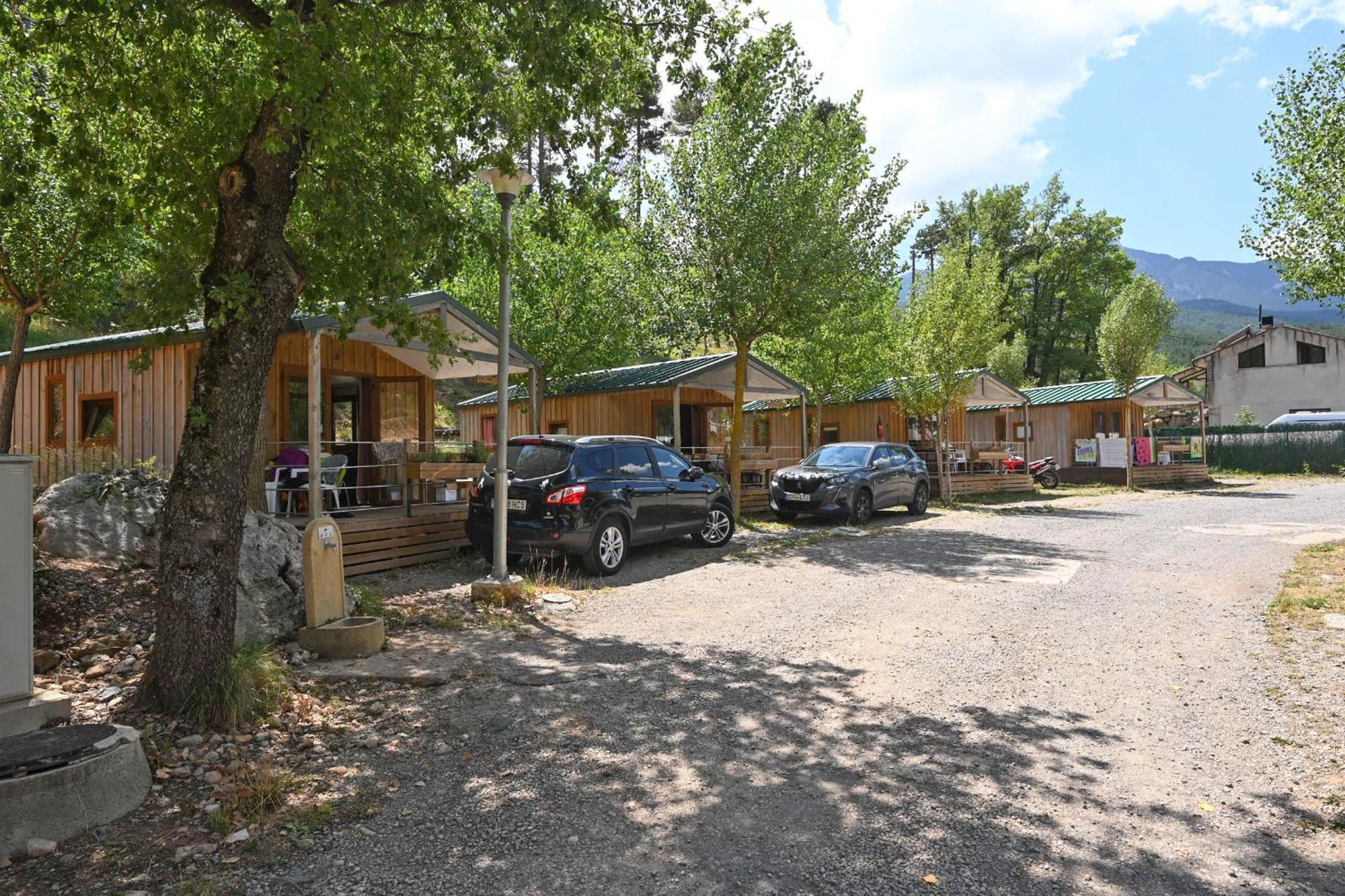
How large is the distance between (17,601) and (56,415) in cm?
1181

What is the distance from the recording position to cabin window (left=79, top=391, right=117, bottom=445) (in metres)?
12.6

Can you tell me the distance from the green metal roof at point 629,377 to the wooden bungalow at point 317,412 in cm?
499

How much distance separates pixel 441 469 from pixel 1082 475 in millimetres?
25087

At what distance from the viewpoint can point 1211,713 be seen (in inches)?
185

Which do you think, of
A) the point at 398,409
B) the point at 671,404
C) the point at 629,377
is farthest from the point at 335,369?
the point at 671,404

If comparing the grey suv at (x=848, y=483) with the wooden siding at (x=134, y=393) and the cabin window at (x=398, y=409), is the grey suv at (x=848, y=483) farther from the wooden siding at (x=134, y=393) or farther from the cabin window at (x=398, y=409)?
the wooden siding at (x=134, y=393)

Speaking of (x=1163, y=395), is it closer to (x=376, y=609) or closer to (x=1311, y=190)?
(x=1311, y=190)

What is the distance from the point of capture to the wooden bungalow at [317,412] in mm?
10734

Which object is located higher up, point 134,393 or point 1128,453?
point 134,393

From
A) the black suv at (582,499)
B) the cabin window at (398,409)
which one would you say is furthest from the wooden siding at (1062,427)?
the black suv at (582,499)

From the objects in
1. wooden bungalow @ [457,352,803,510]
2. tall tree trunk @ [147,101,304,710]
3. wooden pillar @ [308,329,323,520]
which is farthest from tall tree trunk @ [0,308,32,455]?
tall tree trunk @ [147,101,304,710]

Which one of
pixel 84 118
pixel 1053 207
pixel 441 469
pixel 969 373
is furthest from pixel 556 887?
pixel 1053 207

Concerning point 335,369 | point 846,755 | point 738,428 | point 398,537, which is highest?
point 335,369

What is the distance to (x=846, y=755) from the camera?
164 inches
